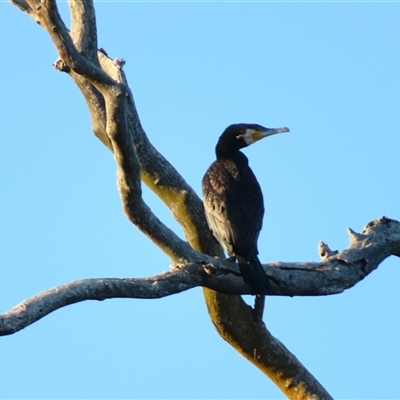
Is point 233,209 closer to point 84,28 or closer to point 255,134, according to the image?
point 255,134

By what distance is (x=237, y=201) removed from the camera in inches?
247

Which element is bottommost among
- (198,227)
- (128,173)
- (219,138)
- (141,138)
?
(128,173)

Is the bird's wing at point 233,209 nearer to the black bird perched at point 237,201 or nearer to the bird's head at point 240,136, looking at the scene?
the black bird perched at point 237,201

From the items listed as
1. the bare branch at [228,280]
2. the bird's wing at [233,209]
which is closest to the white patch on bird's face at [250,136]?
the bird's wing at [233,209]

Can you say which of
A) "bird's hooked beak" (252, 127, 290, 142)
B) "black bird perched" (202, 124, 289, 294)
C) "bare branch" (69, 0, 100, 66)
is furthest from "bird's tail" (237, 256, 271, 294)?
"bare branch" (69, 0, 100, 66)

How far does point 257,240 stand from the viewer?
6012mm

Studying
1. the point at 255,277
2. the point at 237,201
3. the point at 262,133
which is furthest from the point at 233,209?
the point at 255,277

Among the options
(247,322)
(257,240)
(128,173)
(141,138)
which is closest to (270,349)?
(247,322)

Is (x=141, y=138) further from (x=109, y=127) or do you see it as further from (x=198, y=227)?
(x=109, y=127)

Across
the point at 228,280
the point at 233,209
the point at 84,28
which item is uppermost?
the point at 84,28

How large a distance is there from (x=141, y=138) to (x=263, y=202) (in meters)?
1.06

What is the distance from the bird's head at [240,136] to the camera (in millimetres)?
6621

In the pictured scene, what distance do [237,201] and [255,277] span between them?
44.8 inches

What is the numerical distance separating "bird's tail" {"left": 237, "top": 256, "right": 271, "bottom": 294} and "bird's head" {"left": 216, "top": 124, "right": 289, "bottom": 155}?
1418 mm
